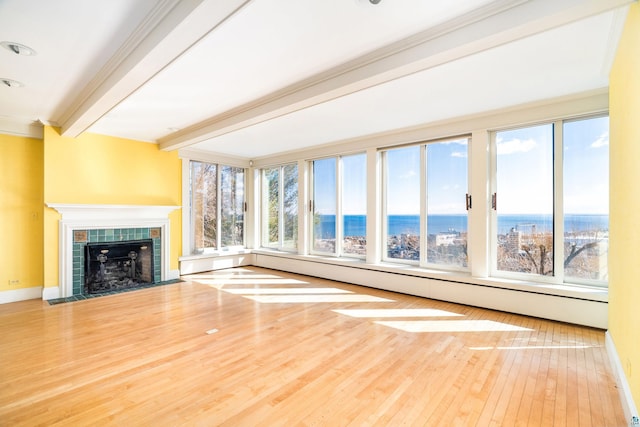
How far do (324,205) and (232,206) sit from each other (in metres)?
2.39

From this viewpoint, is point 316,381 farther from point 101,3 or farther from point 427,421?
point 101,3

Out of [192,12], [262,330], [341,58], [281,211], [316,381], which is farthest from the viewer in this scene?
[281,211]

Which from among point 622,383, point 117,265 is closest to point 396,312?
A: point 622,383

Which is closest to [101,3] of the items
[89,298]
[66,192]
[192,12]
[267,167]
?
[192,12]

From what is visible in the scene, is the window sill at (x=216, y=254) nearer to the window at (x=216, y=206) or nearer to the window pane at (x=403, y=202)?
the window at (x=216, y=206)

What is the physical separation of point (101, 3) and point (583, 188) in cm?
486

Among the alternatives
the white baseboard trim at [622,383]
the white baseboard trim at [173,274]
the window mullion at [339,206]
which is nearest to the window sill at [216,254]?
the white baseboard trim at [173,274]

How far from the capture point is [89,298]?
457 cm

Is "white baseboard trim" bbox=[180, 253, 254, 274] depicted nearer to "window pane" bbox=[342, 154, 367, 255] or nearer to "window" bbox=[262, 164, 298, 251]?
"window" bbox=[262, 164, 298, 251]

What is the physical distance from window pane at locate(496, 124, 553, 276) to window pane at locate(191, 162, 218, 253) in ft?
18.3

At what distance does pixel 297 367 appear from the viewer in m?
2.54

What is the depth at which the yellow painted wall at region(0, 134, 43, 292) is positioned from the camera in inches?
175

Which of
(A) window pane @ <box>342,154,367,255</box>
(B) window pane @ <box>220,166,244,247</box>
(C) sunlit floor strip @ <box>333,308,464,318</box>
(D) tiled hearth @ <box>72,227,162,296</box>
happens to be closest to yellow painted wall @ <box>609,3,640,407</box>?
(C) sunlit floor strip @ <box>333,308,464,318</box>

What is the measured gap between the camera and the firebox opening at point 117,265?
502 centimetres
